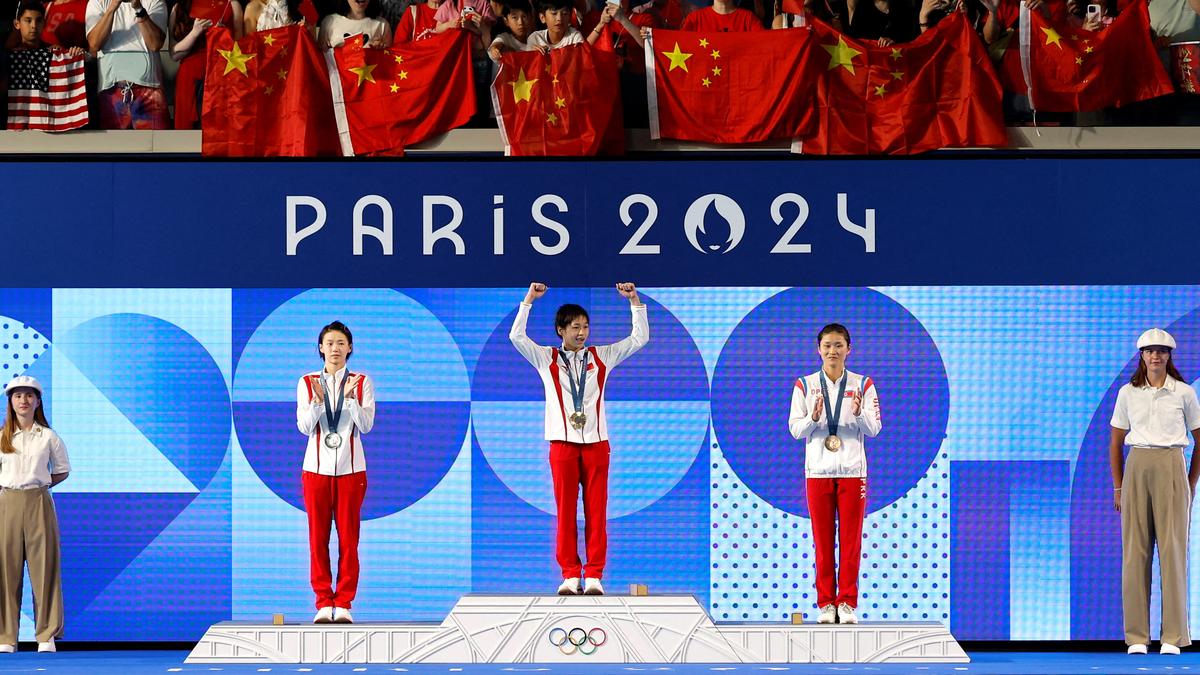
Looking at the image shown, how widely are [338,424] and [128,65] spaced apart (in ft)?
9.29

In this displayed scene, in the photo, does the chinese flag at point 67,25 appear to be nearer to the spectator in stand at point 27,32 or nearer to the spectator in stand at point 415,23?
the spectator in stand at point 27,32

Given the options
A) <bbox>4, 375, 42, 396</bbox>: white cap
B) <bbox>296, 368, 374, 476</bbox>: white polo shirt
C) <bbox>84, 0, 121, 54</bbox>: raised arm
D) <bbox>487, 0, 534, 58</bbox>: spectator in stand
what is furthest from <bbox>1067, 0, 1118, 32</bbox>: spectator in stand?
<bbox>4, 375, 42, 396</bbox>: white cap

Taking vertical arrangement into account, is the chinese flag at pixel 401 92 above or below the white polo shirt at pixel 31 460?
above

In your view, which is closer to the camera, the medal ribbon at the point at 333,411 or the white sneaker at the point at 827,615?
the white sneaker at the point at 827,615

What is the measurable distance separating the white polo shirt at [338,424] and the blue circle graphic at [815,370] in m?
2.21

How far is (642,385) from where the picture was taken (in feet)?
30.3

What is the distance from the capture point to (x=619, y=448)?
9.20 metres

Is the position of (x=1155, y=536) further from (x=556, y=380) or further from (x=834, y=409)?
(x=556, y=380)

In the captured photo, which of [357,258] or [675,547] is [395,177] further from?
[675,547]

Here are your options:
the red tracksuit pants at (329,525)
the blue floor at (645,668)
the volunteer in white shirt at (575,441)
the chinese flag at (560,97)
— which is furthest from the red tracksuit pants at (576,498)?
the chinese flag at (560,97)

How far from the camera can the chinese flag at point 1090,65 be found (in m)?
9.13

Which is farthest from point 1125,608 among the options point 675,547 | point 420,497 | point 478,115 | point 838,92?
point 478,115

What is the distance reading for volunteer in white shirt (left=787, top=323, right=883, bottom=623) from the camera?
26.5 feet

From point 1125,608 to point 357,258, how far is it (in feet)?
16.1
